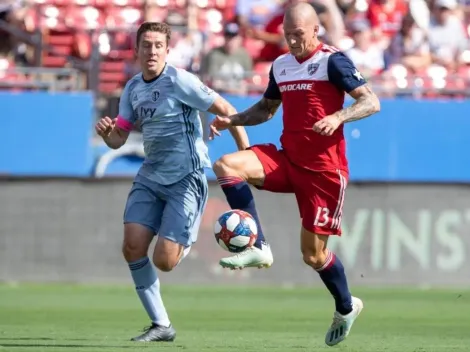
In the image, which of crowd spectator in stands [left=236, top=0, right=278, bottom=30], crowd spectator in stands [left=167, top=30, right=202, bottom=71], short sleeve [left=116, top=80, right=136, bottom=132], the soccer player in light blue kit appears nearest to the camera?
the soccer player in light blue kit

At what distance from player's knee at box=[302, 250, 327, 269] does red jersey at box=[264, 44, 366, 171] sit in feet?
2.19

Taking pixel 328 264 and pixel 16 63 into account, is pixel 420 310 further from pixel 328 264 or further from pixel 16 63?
pixel 16 63

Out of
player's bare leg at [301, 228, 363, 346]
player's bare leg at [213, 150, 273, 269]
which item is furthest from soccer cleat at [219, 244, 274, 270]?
player's bare leg at [301, 228, 363, 346]

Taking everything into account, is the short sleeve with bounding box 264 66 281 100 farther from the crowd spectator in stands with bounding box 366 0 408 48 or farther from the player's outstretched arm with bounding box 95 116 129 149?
the crowd spectator in stands with bounding box 366 0 408 48

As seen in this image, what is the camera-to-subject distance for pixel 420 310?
14.2m

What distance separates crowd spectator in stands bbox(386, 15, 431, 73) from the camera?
63.3 ft

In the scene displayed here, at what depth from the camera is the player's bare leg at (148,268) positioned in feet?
32.2

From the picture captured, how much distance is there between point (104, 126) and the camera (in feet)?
31.7

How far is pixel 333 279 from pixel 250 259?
Result: 2.84 ft

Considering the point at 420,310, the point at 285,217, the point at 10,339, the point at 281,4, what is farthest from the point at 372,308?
the point at 281,4

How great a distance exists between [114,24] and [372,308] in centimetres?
777

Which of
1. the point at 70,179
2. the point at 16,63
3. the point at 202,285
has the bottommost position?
the point at 202,285

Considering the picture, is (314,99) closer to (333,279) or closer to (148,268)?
(333,279)

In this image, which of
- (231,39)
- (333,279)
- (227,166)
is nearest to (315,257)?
(333,279)
